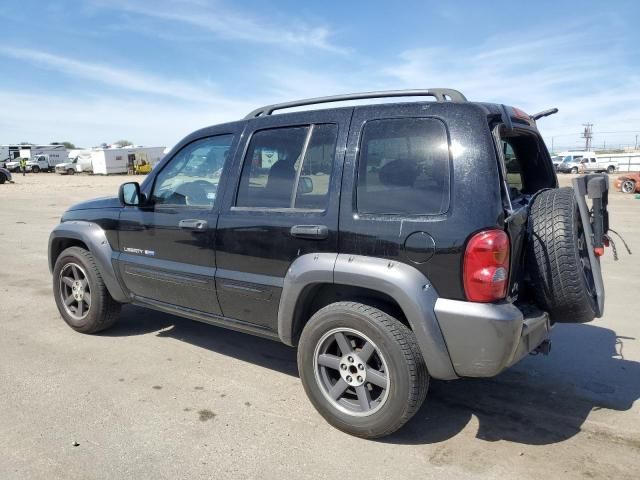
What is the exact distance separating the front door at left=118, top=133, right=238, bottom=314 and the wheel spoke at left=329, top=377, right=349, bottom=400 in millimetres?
1108

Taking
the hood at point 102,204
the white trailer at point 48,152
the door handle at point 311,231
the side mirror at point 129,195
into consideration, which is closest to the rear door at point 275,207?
the door handle at point 311,231

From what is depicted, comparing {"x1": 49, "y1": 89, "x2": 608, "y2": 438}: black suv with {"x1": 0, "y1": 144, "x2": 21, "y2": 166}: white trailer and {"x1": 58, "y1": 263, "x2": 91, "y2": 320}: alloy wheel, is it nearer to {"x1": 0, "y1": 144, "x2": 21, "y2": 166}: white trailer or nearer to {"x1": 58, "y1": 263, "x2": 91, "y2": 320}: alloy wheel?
{"x1": 58, "y1": 263, "x2": 91, "y2": 320}: alloy wheel

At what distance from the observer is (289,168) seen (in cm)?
357

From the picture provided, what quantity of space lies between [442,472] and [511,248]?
125 centimetres

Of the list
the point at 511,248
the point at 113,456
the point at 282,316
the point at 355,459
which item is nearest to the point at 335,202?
the point at 282,316

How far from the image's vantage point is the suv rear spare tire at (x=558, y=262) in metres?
2.99

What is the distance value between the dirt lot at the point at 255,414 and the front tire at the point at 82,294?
0.16 meters

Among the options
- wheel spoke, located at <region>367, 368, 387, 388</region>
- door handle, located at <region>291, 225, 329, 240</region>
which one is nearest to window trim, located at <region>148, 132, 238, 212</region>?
door handle, located at <region>291, 225, 329, 240</region>

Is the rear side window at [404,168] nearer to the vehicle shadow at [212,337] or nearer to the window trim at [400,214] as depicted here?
the window trim at [400,214]

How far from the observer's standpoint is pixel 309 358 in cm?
332

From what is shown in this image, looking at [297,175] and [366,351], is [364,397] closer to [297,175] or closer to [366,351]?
[366,351]

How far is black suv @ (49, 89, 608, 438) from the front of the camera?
9.23 feet

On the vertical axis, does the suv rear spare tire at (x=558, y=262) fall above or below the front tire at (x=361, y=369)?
above

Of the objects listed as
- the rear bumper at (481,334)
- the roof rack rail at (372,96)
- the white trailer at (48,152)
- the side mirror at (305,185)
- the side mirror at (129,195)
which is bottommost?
the rear bumper at (481,334)
